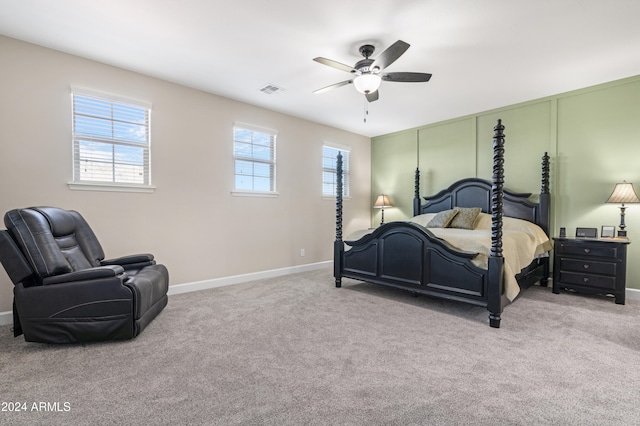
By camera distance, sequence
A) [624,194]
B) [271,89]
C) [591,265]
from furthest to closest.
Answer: [271,89] < [591,265] < [624,194]

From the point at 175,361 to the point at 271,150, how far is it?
3.45 m

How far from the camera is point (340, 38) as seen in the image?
2809 mm

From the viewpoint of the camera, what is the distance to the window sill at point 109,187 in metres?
3.17

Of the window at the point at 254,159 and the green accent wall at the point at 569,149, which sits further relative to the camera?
the window at the point at 254,159

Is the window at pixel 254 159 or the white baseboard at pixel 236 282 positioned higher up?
the window at pixel 254 159

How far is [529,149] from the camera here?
448 centimetres

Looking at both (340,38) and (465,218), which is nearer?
(340,38)

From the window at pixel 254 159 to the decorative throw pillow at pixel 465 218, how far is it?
2.86 meters

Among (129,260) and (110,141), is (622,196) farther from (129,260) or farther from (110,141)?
(110,141)

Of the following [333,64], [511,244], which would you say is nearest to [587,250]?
[511,244]

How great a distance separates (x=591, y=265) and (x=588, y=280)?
19 cm

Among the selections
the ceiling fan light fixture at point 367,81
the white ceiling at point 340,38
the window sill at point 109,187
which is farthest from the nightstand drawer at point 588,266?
the window sill at point 109,187

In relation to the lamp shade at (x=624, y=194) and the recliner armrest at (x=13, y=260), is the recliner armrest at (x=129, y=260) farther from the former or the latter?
the lamp shade at (x=624, y=194)

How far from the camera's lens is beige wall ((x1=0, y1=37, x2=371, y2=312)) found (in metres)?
2.91
